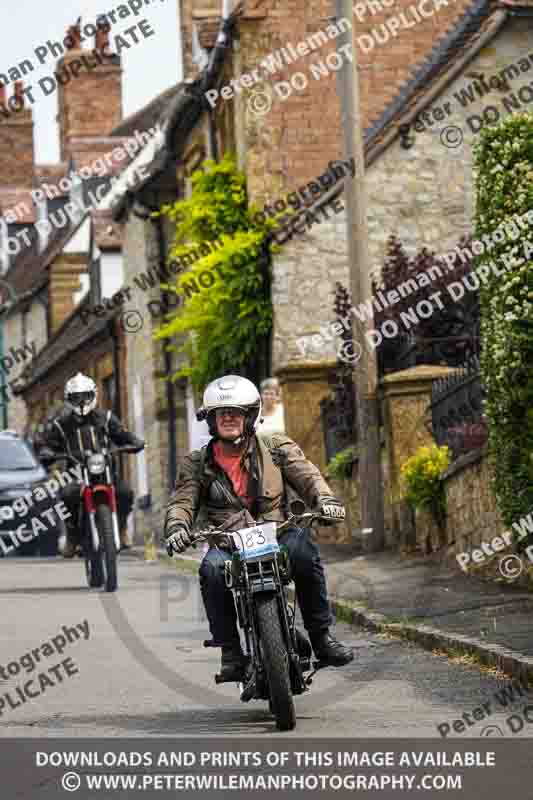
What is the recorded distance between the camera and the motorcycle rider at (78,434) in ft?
54.2

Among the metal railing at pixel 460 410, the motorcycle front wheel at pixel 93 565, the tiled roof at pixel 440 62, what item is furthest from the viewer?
the tiled roof at pixel 440 62

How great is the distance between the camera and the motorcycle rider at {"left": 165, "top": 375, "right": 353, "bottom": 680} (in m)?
8.55

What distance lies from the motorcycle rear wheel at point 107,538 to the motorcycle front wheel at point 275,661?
7.74m

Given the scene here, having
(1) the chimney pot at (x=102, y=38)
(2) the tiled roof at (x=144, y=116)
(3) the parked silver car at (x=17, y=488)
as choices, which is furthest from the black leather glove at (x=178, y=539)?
(2) the tiled roof at (x=144, y=116)

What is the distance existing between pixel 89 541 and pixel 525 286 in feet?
17.3

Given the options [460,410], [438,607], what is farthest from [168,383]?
[438,607]

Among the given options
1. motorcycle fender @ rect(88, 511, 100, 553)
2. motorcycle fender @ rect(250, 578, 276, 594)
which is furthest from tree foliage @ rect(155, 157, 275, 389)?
motorcycle fender @ rect(250, 578, 276, 594)

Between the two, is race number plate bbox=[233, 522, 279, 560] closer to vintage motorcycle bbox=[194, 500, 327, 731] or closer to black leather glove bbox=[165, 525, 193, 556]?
vintage motorcycle bbox=[194, 500, 327, 731]

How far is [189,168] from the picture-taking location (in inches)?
1286

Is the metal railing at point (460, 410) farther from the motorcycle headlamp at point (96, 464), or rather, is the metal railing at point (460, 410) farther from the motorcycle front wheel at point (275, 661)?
the motorcycle front wheel at point (275, 661)

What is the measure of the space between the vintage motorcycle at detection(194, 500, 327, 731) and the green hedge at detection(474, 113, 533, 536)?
4861 millimetres

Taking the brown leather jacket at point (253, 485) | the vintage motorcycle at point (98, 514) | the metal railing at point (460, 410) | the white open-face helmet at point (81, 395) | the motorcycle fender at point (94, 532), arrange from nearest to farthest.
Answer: the brown leather jacket at point (253, 485)
the vintage motorcycle at point (98, 514)
the motorcycle fender at point (94, 532)
the metal railing at point (460, 410)
the white open-face helmet at point (81, 395)

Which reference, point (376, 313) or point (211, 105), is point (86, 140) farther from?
point (376, 313)
